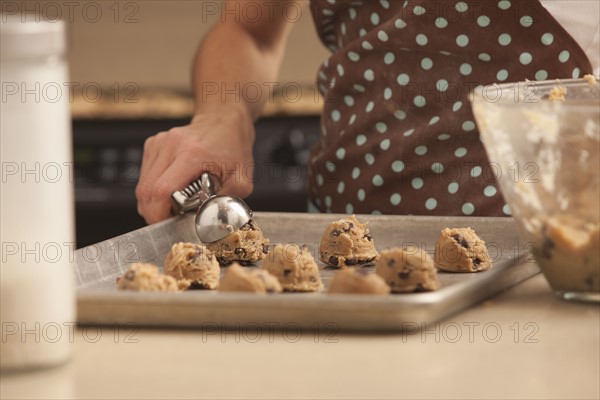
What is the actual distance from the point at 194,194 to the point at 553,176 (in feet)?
1.87

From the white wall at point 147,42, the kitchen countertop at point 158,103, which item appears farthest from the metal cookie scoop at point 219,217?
the white wall at point 147,42

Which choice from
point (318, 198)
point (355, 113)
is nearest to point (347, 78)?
point (355, 113)

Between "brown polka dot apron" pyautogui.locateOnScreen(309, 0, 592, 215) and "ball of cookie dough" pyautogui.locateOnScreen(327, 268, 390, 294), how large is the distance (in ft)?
1.77

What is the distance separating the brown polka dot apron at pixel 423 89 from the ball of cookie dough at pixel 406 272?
1.53 feet

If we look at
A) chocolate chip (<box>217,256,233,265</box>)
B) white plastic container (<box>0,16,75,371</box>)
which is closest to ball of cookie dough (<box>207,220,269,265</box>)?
chocolate chip (<box>217,256,233,265</box>)

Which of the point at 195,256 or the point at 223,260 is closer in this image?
the point at 195,256

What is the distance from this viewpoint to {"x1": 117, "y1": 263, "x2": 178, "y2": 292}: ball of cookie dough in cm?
86

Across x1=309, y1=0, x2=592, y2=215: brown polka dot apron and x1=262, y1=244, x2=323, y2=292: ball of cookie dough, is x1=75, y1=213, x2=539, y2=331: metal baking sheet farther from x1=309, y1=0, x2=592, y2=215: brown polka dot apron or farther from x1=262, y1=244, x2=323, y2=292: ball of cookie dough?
x1=309, y1=0, x2=592, y2=215: brown polka dot apron

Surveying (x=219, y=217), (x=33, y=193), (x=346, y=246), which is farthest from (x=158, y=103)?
(x=33, y=193)

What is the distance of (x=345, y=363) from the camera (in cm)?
73

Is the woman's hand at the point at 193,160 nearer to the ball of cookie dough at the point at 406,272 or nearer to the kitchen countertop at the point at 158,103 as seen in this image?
the ball of cookie dough at the point at 406,272

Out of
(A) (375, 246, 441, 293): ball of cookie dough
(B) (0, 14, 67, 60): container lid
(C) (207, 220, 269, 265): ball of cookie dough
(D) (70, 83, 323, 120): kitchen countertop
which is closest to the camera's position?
(B) (0, 14, 67, 60): container lid

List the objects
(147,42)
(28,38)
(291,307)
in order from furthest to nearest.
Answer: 1. (147,42)
2. (291,307)
3. (28,38)

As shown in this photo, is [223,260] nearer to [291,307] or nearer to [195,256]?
[195,256]
